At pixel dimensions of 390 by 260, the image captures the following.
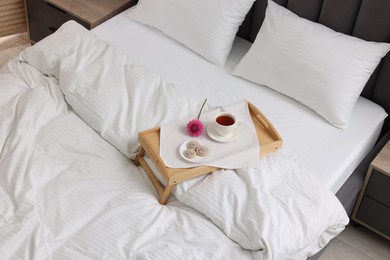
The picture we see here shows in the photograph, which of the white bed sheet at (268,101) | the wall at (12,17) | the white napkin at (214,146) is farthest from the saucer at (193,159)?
the wall at (12,17)

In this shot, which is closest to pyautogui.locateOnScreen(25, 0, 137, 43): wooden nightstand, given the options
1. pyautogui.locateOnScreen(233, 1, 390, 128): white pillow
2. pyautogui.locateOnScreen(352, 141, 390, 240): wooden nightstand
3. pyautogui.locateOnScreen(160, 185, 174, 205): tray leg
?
pyautogui.locateOnScreen(233, 1, 390, 128): white pillow

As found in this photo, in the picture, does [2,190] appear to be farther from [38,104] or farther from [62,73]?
[62,73]

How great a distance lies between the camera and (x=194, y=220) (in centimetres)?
185

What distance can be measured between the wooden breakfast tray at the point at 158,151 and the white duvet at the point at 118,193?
3 centimetres

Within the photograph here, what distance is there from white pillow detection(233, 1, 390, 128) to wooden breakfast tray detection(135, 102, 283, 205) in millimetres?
266

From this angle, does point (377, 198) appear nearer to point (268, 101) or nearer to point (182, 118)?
point (268, 101)

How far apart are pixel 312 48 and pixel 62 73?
982 millimetres

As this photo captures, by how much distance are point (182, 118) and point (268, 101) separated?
1.39ft

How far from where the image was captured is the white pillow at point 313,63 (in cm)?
229

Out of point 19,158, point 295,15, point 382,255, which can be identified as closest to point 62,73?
point 19,158

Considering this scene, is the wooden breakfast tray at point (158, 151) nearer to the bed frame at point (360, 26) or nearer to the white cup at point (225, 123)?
the white cup at point (225, 123)

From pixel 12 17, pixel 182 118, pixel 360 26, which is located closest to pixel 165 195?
pixel 182 118

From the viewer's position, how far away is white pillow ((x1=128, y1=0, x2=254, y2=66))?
2568 mm

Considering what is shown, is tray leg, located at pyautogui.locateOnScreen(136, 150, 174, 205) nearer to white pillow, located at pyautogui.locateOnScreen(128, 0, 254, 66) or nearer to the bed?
the bed
